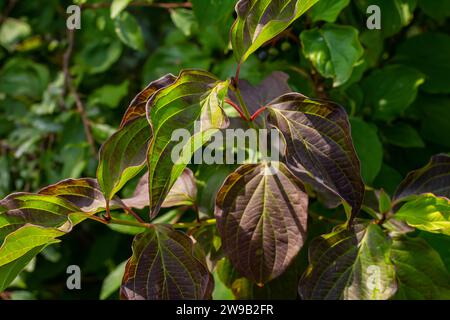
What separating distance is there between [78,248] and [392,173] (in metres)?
1.09

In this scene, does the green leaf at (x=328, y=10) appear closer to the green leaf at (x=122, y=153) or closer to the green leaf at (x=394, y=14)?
the green leaf at (x=394, y=14)

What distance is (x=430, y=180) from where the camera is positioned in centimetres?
92

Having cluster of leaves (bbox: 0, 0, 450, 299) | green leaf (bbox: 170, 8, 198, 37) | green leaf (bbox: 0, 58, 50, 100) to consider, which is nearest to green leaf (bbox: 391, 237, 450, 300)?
cluster of leaves (bbox: 0, 0, 450, 299)

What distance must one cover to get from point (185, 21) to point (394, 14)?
48 cm

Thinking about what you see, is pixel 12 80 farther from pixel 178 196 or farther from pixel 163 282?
pixel 163 282

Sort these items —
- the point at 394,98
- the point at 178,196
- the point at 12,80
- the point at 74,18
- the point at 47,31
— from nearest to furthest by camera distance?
the point at 178,196
the point at 394,98
the point at 74,18
the point at 12,80
the point at 47,31

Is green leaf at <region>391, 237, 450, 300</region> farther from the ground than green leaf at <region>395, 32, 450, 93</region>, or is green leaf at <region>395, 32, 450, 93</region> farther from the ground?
green leaf at <region>395, 32, 450, 93</region>

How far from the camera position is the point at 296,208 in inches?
33.1

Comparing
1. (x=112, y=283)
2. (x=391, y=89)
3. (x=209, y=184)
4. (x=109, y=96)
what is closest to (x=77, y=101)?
(x=109, y=96)

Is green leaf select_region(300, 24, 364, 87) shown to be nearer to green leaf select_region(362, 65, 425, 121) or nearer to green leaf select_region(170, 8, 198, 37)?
green leaf select_region(362, 65, 425, 121)

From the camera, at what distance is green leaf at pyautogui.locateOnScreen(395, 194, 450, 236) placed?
0.81 m

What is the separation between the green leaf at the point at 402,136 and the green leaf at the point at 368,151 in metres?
0.14

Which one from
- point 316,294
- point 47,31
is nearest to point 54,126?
point 47,31
